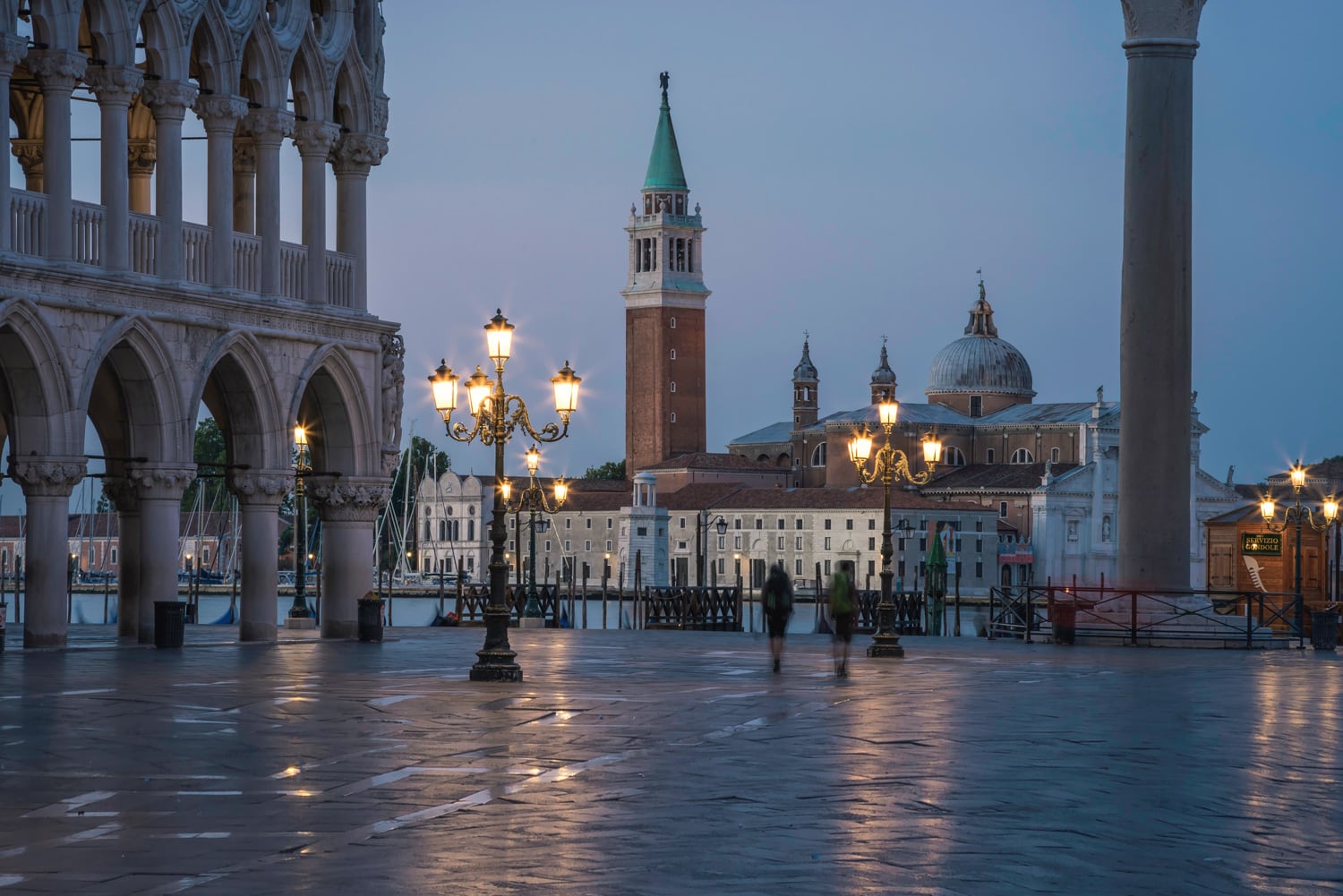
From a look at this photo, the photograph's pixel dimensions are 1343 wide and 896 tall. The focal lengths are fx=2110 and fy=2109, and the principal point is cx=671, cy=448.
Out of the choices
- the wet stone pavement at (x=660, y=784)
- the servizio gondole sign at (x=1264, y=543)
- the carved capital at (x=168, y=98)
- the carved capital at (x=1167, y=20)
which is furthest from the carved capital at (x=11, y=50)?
the servizio gondole sign at (x=1264, y=543)

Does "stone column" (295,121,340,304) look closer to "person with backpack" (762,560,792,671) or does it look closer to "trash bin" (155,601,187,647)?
"trash bin" (155,601,187,647)

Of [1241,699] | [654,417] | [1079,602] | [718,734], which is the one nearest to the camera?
[718,734]

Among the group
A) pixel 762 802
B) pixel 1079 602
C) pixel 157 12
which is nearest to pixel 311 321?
pixel 157 12

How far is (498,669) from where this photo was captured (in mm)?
21234

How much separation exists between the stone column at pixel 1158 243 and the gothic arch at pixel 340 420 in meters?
10.8

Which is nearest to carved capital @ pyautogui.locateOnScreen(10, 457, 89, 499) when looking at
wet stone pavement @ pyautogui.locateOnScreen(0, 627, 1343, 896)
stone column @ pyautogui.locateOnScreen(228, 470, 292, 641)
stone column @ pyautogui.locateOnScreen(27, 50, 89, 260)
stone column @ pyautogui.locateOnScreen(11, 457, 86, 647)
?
stone column @ pyautogui.locateOnScreen(11, 457, 86, 647)

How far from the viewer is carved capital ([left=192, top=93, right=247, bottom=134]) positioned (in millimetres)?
27766

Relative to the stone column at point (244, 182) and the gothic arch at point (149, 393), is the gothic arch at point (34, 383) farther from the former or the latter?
the stone column at point (244, 182)

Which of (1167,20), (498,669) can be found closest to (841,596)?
(498,669)

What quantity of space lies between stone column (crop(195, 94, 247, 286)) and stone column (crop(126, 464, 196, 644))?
2.66 meters

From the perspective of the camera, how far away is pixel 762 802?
11516 mm

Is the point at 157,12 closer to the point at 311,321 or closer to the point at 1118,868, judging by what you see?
the point at 311,321

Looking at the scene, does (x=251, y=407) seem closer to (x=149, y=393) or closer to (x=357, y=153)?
(x=149, y=393)

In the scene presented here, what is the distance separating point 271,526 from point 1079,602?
12434 millimetres
